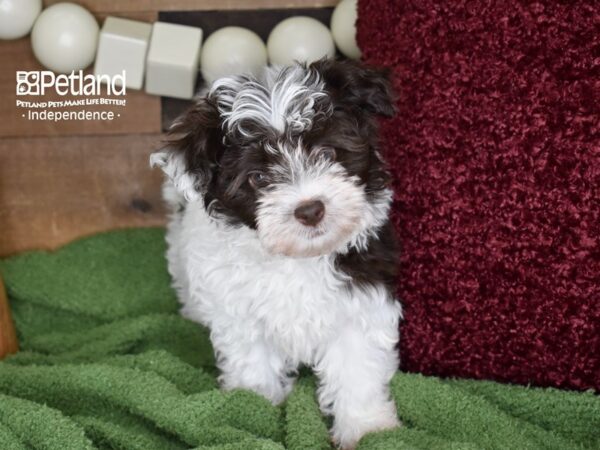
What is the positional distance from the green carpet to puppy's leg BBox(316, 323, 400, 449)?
0.16 ft

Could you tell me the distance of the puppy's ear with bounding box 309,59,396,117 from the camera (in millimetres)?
2049

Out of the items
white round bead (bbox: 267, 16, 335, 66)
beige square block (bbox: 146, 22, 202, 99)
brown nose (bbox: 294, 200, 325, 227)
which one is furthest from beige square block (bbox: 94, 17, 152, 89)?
brown nose (bbox: 294, 200, 325, 227)

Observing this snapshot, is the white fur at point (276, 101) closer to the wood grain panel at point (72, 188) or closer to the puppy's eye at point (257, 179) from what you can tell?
the puppy's eye at point (257, 179)

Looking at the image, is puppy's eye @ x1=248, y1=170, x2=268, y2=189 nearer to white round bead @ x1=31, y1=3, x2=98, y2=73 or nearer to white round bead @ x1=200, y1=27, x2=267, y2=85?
white round bead @ x1=200, y1=27, x2=267, y2=85

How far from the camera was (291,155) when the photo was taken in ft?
6.38

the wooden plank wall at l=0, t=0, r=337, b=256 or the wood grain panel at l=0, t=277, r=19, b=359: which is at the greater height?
the wooden plank wall at l=0, t=0, r=337, b=256

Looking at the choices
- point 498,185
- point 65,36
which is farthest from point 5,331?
point 498,185

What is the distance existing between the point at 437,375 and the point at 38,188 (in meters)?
1.73

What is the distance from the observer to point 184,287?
9.32 feet

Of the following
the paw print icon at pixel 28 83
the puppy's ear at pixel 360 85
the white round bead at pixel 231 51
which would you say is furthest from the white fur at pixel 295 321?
the paw print icon at pixel 28 83

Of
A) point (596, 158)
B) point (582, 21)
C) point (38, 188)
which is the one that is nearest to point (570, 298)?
point (596, 158)

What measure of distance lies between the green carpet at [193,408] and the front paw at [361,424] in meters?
0.04

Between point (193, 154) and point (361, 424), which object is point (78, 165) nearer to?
point (193, 154)

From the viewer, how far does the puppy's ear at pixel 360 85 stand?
2049 millimetres
